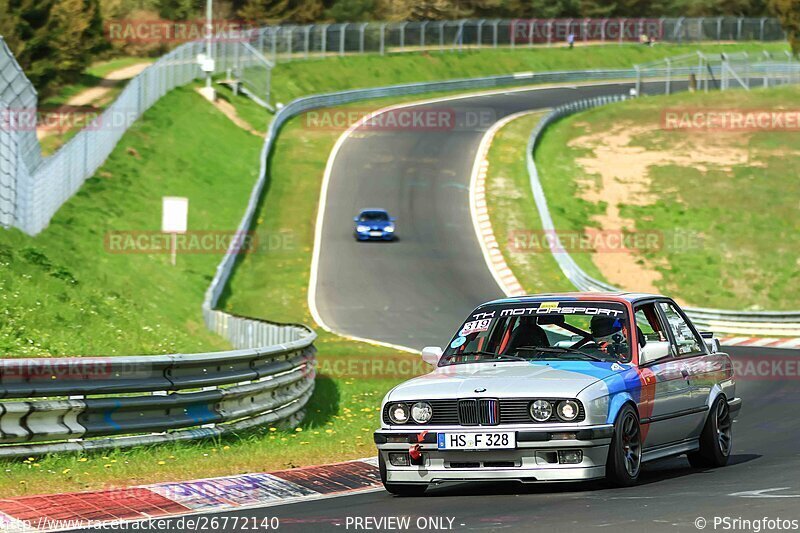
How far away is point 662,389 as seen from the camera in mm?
10648

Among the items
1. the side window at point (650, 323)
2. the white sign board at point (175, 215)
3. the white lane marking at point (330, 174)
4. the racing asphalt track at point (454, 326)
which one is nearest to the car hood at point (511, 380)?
the racing asphalt track at point (454, 326)

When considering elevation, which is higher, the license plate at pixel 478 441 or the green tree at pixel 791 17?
the green tree at pixel 791 17

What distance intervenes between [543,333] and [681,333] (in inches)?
59.1

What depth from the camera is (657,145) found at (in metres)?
56.5

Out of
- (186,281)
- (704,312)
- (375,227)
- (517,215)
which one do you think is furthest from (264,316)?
(517,215)

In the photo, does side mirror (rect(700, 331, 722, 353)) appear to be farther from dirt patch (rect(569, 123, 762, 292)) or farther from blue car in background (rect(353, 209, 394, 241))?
blue car in background (rect(353, 209, 394, 241))

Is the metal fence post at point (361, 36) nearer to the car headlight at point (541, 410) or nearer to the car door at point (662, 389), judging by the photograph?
the car door at point (662, 389)

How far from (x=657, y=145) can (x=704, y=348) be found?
45.8m

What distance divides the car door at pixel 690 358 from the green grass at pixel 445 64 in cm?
5418

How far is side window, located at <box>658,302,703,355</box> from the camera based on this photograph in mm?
11500

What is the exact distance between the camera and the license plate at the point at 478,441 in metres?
9.40

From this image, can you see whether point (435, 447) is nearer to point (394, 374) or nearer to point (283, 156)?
point (394, 374)

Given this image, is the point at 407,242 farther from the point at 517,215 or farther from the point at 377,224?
the point at 517,215

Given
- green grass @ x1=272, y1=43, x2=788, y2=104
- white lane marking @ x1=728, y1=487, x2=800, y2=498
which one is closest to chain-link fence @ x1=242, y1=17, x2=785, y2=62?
green grass @ x1=272, y1=43, x2=788, y2=104
